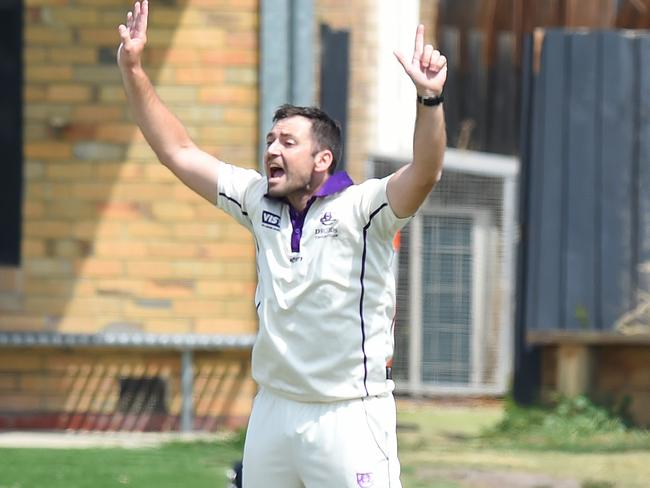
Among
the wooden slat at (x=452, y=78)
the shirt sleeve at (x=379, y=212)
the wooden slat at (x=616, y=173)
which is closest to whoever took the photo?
the shirt sleeve at (x=379, y=212)

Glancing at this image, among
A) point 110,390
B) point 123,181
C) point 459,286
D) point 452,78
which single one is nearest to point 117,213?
point 123,181

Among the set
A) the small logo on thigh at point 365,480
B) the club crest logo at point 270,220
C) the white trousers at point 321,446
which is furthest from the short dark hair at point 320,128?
the small logo on thigh at point 365,480

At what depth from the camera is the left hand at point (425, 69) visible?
4613 mm

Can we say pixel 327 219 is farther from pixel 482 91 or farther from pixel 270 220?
pixel 482 91

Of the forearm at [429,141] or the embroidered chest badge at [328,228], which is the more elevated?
the forearm at [429,141]

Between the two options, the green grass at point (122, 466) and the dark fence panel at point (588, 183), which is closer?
the green grass at point (122, 466)

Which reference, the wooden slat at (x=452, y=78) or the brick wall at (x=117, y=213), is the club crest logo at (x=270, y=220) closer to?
the brick wall at (x=117, y=213)

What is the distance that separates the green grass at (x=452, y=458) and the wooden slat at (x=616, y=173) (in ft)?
2.61

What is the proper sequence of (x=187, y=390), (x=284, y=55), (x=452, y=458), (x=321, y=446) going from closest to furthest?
(x=321, y=446) → (x=452, y=458) → (x=284, y=55) → (x=187, y=390)

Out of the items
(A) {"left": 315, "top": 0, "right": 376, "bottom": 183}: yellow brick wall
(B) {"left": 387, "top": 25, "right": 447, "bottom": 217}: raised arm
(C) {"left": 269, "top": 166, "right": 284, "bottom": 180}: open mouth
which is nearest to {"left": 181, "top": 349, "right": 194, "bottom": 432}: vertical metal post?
(A) {"left": 315, "top": 0, "right": 376, "bottom": 183}: yellow brick wall

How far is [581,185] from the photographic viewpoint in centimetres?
1080

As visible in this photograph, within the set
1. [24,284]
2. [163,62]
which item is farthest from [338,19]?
[24,284]

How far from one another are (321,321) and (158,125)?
89cm

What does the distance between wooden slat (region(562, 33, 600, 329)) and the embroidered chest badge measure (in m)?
5.96
